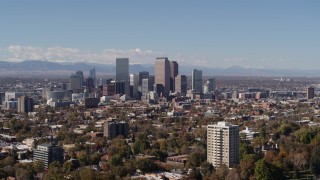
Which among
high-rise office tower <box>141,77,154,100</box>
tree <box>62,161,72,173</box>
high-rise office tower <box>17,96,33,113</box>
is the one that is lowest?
tree <box>62,161,72,173</box>

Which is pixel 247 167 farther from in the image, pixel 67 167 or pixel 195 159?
pixel 67 167

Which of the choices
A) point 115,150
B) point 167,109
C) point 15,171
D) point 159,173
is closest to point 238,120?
point 167,109

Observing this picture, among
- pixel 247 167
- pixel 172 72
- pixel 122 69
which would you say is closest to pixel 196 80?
pixel 172 72

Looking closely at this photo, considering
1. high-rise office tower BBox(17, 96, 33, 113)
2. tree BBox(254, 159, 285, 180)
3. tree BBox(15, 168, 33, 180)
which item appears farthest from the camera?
high-rise office tower BBox(17, 96, 33, 113)

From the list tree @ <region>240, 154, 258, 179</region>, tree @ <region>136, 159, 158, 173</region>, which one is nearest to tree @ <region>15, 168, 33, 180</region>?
tree @ <region>136, 159, 158, 173</region>

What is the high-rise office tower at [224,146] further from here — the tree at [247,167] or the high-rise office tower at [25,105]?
the high-rise office tower at [25,105]

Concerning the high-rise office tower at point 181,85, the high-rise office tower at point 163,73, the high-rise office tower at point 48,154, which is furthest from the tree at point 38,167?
the high-rise office tower at point 181,85

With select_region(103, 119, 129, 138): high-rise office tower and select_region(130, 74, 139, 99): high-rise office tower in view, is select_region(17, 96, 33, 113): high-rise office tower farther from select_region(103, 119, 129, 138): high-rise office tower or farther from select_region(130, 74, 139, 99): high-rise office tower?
select_region(130, 74, 139, 99): high-rise office tower

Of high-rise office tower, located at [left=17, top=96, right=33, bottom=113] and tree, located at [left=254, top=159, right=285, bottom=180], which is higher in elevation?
high-rise office tower, located at [left=17, top=96, right=33, bottom=113]
